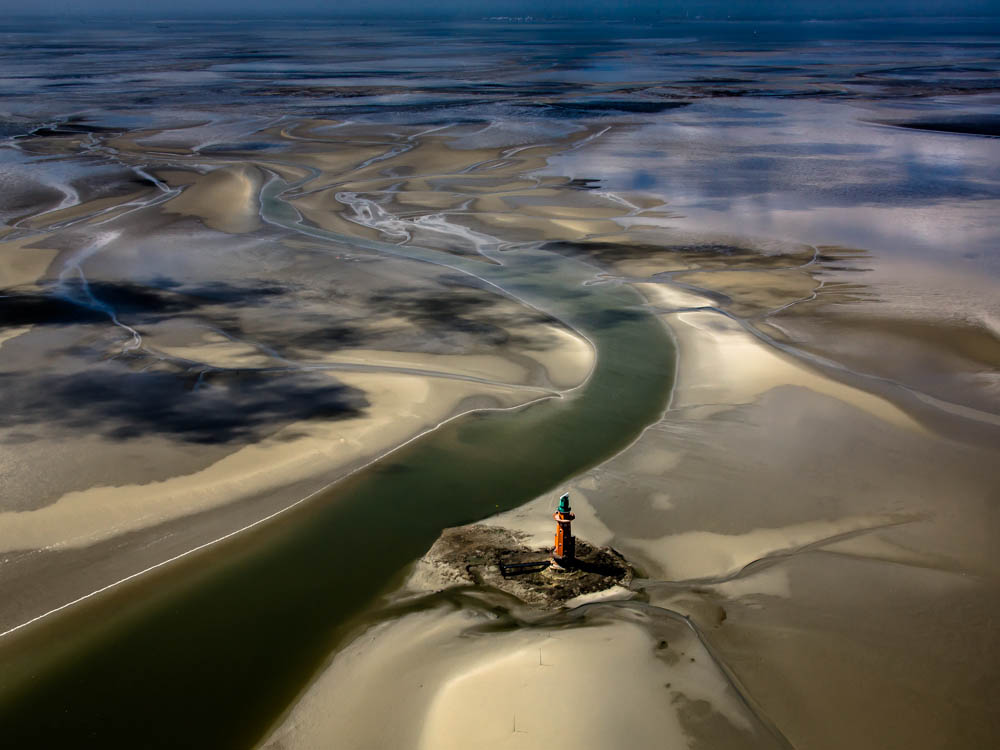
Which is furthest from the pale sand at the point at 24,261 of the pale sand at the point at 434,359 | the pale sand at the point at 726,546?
the pale sand at the point at 726,546

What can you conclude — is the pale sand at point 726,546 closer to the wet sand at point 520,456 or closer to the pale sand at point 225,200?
the wet sand at point 520,456

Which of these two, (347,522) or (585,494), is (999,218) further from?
(347,522)

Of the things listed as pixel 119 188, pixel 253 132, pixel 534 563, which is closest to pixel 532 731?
pixel 534 563

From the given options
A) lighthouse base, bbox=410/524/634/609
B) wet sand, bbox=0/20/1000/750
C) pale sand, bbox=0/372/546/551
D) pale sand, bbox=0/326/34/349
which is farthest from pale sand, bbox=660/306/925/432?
pale sand, bbox=0/326/34/349

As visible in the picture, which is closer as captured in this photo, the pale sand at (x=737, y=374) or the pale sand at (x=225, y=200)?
the pale sand at (x=737, y=374)

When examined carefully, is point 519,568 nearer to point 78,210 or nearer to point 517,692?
point 517,692

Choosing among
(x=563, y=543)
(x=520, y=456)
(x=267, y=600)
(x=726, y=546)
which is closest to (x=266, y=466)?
(x=267, y=600)
